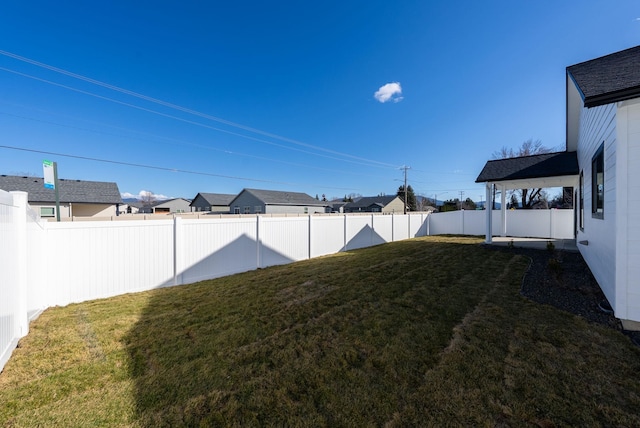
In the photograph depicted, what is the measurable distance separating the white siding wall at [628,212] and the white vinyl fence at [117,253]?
23.3 ft

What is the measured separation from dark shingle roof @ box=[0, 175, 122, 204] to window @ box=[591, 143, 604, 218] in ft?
92.7

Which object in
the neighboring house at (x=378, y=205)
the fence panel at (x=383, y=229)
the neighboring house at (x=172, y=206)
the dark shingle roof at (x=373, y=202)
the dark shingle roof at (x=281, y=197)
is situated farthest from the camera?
the neighboring house at (x=172, y=206)

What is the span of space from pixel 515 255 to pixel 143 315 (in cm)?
1051

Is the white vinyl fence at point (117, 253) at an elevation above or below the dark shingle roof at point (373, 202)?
below

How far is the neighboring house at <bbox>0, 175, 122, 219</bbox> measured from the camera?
18.6 m

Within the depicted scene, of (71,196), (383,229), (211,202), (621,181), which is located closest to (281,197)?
(211,202)

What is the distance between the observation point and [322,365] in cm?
257

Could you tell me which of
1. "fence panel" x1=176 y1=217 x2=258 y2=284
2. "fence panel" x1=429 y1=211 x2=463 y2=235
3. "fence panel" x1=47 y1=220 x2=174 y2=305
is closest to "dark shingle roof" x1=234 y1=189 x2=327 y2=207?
"fence panel" x1=429 y1=211 x2=463 y2=235

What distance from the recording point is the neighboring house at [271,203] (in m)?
31.9

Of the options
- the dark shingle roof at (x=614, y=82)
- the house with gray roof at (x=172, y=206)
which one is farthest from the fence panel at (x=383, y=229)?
the house with gray roof at (x=172, y=206)

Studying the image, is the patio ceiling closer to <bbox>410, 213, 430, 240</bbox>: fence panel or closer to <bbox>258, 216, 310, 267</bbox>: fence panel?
<bbox>410, 213, 430, 240</bbox>: fence panel

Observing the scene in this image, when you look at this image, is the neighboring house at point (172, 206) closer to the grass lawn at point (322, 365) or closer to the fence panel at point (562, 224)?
the grass lawn at point (322, 365)

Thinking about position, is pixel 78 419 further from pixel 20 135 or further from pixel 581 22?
pixel 20 135

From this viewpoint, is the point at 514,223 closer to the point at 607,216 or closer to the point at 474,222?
the point at 474,222
